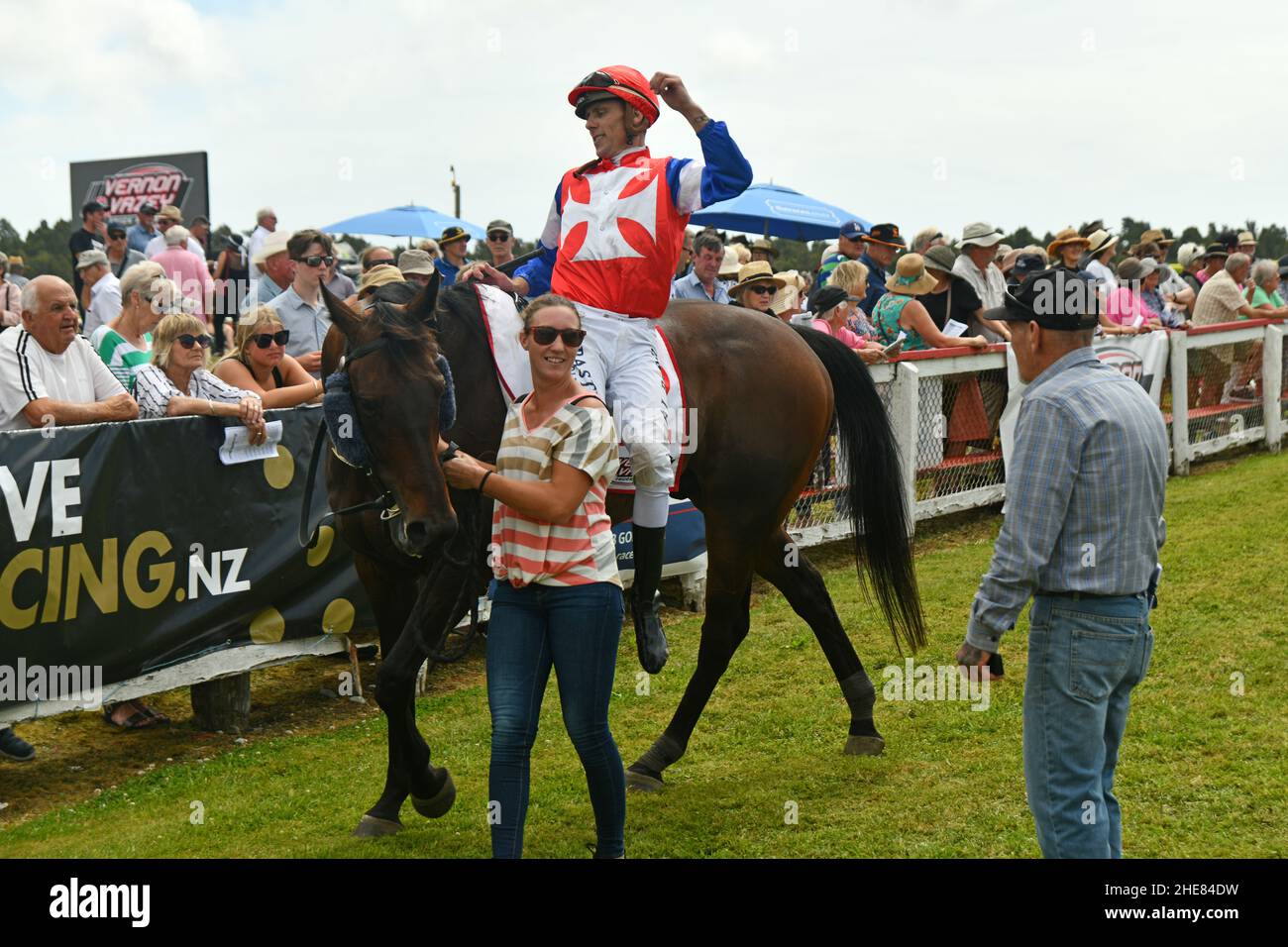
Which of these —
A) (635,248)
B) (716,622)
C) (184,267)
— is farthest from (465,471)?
(184,267)

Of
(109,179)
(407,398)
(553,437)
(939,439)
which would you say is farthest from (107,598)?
(109,179)

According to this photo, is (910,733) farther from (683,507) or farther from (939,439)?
(939,439)

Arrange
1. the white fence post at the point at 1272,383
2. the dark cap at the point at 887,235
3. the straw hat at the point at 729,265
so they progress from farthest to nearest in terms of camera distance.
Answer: the white fence post at the point at 1272,383 < the dark cap at the point at 887,235 < the straw hat at the point at 729,265

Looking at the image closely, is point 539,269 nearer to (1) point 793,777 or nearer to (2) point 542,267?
(2) point 542,267

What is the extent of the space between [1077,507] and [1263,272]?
42.8ft

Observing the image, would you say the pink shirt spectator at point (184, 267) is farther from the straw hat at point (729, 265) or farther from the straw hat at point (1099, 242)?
the straw hat at point (1099, 242)

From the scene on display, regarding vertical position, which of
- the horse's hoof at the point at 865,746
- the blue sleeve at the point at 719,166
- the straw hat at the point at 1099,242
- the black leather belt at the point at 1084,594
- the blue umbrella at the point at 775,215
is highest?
the blue umbrella at the point at 775,215

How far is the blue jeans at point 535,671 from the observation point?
375cm

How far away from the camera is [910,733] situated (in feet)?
19.1

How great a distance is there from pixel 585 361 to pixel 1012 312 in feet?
6.08

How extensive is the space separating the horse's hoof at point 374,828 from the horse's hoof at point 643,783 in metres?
1.03

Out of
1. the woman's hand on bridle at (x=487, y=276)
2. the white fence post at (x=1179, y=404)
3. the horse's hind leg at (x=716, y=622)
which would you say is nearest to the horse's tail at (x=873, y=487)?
the horse's hind leg at (x=716, y=622)

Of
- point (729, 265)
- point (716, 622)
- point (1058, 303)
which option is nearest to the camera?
point (1058, 303)

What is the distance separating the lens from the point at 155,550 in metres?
5.76
